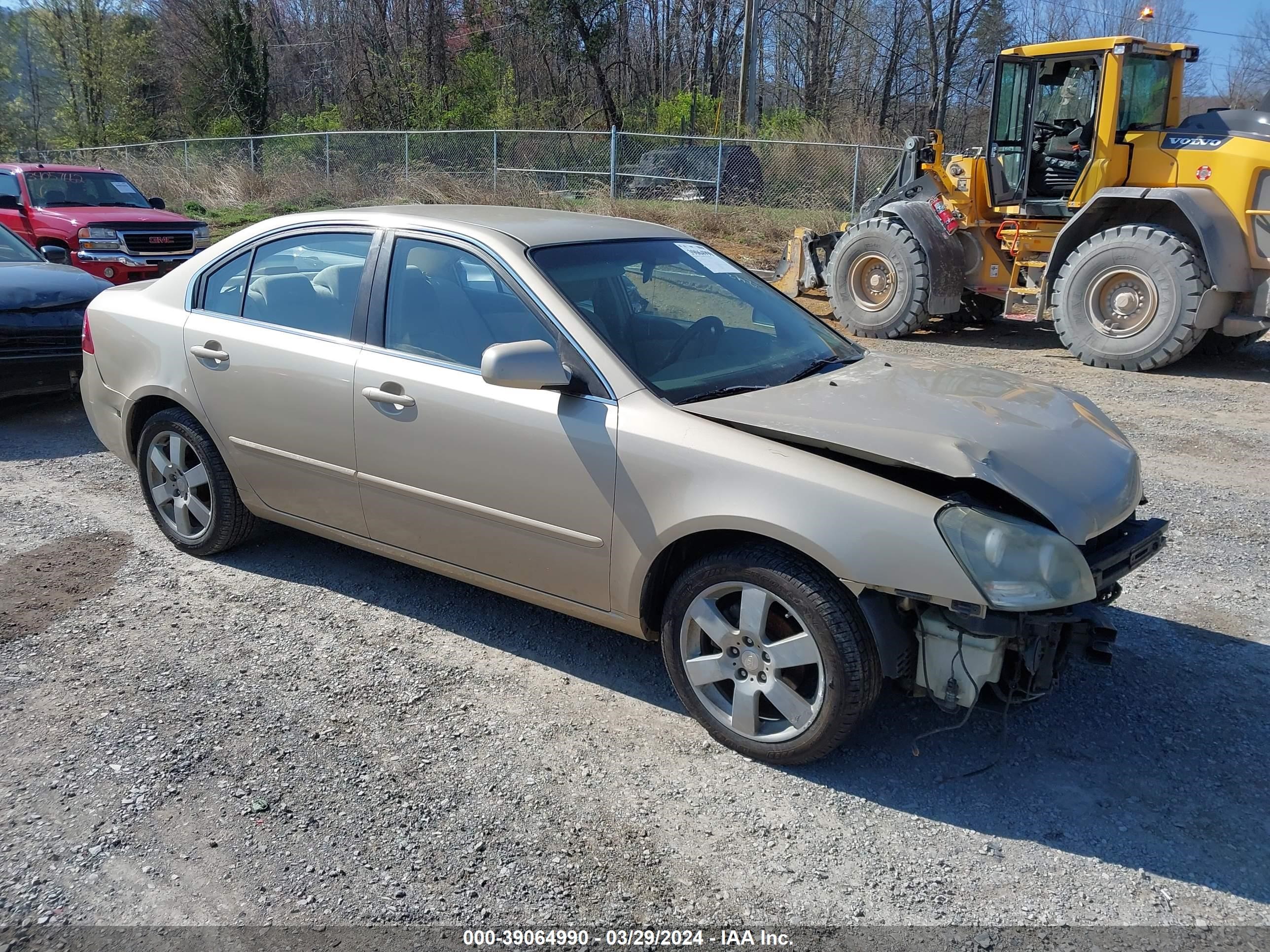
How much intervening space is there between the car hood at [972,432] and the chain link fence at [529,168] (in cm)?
1605

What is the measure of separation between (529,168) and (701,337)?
19.6m

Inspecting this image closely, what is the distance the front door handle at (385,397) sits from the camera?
4.05 m

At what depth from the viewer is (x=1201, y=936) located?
276 cm

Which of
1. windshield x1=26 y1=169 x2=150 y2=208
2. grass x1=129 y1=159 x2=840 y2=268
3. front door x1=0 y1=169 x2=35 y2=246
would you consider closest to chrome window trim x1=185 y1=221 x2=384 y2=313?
front door x1=0 y1=169 x2=35 y2=246

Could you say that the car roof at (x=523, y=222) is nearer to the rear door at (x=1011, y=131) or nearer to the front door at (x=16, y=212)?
the rear door at (x=1011, y=131)

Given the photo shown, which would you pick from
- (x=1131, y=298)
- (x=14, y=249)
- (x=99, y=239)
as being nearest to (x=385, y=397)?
(x=14, y=249)

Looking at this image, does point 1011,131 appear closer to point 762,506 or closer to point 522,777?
point 762,506

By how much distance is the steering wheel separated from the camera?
3990 millimetres

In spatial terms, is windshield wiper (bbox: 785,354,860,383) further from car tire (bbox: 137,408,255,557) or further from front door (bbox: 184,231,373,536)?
car tire (bbox: 137,408,255,557)

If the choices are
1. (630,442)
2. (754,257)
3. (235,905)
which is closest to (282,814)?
(235,905)

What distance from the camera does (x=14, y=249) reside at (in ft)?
28.9

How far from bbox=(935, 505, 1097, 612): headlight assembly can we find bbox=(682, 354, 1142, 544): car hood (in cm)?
8

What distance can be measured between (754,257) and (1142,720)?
14.4m

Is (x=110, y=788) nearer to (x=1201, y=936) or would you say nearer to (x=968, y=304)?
(x=1201, y=936)
